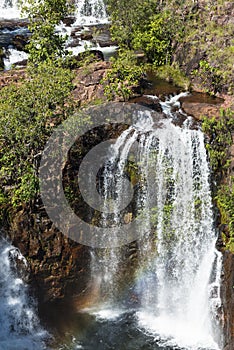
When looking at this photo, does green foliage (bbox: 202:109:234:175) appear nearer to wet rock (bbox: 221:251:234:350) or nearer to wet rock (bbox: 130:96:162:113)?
wet rock (bbox: 130:96:162:113)

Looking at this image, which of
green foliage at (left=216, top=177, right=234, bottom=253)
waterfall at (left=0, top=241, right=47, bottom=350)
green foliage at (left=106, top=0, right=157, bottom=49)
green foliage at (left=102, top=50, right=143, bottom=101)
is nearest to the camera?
green foliage at (left=216, top=177, right=234, bottom=253)

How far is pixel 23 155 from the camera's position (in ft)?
53.6

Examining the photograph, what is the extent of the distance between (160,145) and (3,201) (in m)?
6.77

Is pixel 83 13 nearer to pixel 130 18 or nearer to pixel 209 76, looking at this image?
pixel 130 18

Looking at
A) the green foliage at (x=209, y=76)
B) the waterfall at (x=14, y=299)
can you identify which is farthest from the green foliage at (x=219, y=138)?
the waterfall at (x=14, y=299)

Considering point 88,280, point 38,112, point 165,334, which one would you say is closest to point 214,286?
point 165,334

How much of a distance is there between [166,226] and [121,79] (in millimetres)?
7756

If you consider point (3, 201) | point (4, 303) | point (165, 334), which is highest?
point (3, 201)

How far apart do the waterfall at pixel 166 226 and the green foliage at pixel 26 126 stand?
2942 millimetres

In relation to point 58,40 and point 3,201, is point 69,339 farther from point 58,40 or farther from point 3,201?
point 58,40

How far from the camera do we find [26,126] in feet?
53.0

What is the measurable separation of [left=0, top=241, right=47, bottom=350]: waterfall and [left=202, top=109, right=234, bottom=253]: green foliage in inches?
321

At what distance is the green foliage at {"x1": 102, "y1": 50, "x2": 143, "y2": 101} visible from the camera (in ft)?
62.6

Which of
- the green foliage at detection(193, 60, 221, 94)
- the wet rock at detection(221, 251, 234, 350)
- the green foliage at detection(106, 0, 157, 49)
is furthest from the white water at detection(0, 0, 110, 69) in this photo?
the wet rock at detection(221, 251, 234, 350)
